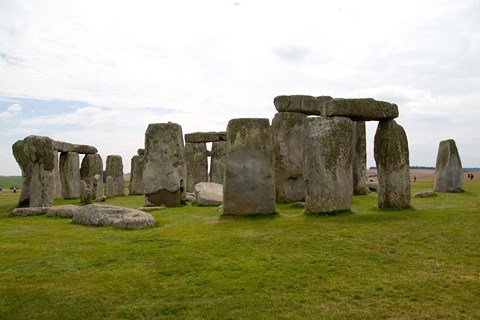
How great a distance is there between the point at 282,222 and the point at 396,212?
3.32m

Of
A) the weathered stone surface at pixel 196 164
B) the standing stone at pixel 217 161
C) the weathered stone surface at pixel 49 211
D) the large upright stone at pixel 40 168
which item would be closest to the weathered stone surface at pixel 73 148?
the weathered stone surface at pixel 196 164

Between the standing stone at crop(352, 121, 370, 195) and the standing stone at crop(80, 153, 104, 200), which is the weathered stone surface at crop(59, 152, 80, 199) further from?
the standing stone at crop(352, 121, 370, 195)

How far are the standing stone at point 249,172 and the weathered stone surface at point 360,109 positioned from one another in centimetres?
188

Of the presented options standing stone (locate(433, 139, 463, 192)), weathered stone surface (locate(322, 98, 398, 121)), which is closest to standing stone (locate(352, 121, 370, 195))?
standing stone (locate(433, 139, 463, 192))

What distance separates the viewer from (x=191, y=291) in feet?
20.1

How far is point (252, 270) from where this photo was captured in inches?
273

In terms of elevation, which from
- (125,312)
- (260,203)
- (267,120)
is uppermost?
(267,120)

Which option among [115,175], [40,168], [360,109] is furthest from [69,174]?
[360,109]

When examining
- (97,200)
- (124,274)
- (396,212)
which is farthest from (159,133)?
(124,274)

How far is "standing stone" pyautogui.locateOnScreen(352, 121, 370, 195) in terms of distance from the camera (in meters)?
19.3

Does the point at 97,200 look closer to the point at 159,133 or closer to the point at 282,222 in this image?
the point at 159,133

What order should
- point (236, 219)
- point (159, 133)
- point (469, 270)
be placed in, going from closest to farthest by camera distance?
point (469, 270) → point (236, 219) → point (159, 133)

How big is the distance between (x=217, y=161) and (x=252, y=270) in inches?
747

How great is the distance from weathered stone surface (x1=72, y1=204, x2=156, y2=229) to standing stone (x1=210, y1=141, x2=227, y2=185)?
13.7 meters
